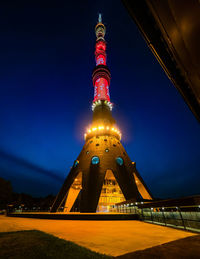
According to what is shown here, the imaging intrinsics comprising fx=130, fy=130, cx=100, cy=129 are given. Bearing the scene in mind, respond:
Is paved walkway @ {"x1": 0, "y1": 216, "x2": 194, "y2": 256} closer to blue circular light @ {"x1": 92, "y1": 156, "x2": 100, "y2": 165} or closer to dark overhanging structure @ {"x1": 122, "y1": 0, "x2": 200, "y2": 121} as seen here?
dark overhanging structure @ {"x1": 122, "y1": 0, "x2": 200, "y2": 121}

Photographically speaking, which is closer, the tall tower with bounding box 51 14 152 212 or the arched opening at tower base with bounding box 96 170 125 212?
the tall tower with bounding box 51 14 152 212

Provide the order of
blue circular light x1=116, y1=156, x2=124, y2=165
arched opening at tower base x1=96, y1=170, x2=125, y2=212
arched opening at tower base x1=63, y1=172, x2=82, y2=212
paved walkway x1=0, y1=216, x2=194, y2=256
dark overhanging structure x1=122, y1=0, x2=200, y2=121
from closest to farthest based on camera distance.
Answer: dark overhanging structure x1=122, y1=0, x2=200, y2=121, paved walkway x1=0, y1=216, x2=194, y2=256, blue circular light x1=116, y1=156, x2=124, y2=165, arched opening at tower base x1=96, y1=170, x2=125, y2=212, arched opening at tower base x1=63, y1=172, x2=82, y2=212

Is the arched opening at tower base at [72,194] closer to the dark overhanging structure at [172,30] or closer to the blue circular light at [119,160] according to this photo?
the blue circular light at [119,160]

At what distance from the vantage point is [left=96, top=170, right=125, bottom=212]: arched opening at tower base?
2651cm

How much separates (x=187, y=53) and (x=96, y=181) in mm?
22542

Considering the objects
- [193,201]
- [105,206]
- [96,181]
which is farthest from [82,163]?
[193,201]

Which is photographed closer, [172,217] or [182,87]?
[182,87]

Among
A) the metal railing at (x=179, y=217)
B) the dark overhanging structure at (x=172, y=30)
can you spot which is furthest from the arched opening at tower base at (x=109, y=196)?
the dark overhanging structure at (x=172, y=30)

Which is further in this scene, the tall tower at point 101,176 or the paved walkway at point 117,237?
the tall tower at point 101,176

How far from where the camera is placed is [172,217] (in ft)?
27.6

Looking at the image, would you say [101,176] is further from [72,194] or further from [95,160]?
[72,194]

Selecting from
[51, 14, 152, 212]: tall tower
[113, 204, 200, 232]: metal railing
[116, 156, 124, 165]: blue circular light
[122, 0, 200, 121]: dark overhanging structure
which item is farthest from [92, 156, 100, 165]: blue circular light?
[122, 0, 200, 121]: dark overhanging structure

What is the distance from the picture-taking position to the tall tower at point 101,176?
21.8m

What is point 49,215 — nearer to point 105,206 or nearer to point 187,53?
point 105,206
